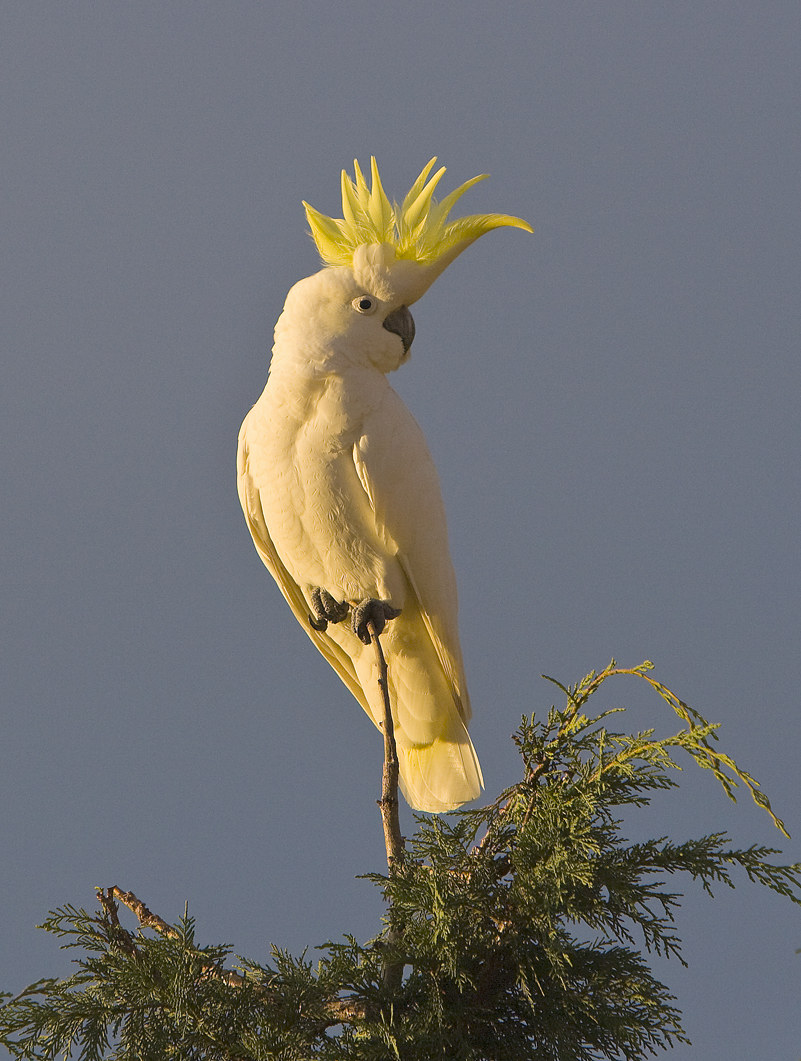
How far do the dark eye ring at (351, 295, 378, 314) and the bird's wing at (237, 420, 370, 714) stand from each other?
0.52m

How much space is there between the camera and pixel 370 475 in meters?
2.83

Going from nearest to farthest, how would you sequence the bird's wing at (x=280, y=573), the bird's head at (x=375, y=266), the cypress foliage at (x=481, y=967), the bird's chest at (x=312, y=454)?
the cypress foliage at (x=481, y=967) → the bird's chest at (x=312, y=454) → the bird's head at (x=375, y=266) → the bird's wing at (x=280, y=573)

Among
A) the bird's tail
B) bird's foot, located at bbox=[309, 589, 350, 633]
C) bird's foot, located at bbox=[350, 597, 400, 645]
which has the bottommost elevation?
the bird's tail

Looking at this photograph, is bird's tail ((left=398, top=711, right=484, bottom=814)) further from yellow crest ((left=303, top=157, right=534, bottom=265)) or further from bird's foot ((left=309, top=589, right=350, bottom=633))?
yellow crest ((left=303, top=157, right=534, bottom=265))

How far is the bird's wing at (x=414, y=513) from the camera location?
2.85 meters

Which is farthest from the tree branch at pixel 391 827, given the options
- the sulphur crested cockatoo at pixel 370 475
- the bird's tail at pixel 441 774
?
the bird's tail at pixel 441 774

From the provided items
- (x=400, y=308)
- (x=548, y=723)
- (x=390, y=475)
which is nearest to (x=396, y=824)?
(x=548, y=723)

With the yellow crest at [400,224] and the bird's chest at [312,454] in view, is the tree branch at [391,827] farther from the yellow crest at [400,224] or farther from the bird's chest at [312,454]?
the yellow crest at [400,224]

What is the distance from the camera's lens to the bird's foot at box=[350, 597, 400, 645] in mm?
2920

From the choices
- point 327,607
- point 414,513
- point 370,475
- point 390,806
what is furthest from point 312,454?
point 390,806

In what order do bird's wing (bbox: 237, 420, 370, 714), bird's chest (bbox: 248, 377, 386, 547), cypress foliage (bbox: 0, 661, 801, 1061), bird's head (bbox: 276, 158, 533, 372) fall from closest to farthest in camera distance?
1. cypress foliage (bbox: 0, 661, 801, 1061)
2. bird's chest (bbox: 248, 377, 386, 547)
3. bird's head (bbox: 276, 158, 533, 372)
4. bird's wing (bbox: 237, 420, 370, 714)

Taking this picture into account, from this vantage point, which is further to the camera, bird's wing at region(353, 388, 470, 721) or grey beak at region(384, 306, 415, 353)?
grey beak at region(384, 306, 415, 353)

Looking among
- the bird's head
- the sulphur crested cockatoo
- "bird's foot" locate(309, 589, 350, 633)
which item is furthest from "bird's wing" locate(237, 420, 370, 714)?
the bird's head

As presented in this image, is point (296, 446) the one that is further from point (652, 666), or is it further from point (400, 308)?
point (652, 666)
